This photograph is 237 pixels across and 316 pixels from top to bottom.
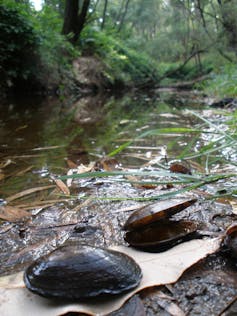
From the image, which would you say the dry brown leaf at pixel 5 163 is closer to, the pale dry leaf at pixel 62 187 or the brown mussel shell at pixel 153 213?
the pale dry leaf at pixel 62 187

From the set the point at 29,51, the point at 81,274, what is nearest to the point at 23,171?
the point at 81,274

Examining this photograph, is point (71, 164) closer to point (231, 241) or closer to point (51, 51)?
point (231, 241)

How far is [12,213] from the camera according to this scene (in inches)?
51.3

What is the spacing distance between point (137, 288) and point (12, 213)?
73cm

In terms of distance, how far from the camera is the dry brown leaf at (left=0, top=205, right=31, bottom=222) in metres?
1.26

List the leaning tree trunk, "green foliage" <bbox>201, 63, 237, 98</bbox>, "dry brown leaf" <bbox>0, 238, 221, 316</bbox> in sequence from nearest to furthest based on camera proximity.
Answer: "dry brown leaf" <bbox>0, 238, 221, 316</bbox> → "green foliage" <bbox>201, 63, 237, 98</bbox> → the leaning tree trunk

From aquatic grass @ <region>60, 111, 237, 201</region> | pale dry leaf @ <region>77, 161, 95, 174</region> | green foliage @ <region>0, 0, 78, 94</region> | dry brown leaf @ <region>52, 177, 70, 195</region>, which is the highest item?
green foliage @ <region>0, 0, 78, 94</region>

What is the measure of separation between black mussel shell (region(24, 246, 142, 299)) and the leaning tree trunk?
1150cm

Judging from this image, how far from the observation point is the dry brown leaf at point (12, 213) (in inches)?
49.7

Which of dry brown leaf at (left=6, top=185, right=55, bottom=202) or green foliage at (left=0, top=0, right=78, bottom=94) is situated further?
green foliage at (left=0, top=0, right=78, bottom=94)

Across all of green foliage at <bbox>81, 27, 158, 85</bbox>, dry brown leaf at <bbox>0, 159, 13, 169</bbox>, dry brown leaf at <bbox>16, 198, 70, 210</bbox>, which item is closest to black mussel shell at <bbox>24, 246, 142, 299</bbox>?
dry brown leaf at <bbox>16, 198, 70, 210</bbox>

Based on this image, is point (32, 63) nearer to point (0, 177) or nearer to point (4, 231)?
point (0, 177)

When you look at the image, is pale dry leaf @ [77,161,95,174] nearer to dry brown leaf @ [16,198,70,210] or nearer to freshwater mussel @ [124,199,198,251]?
dry brown leaf @ [16,198,70,210]

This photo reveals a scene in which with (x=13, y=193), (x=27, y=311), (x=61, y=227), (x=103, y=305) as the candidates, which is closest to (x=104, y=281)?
(x=103, y=305)
